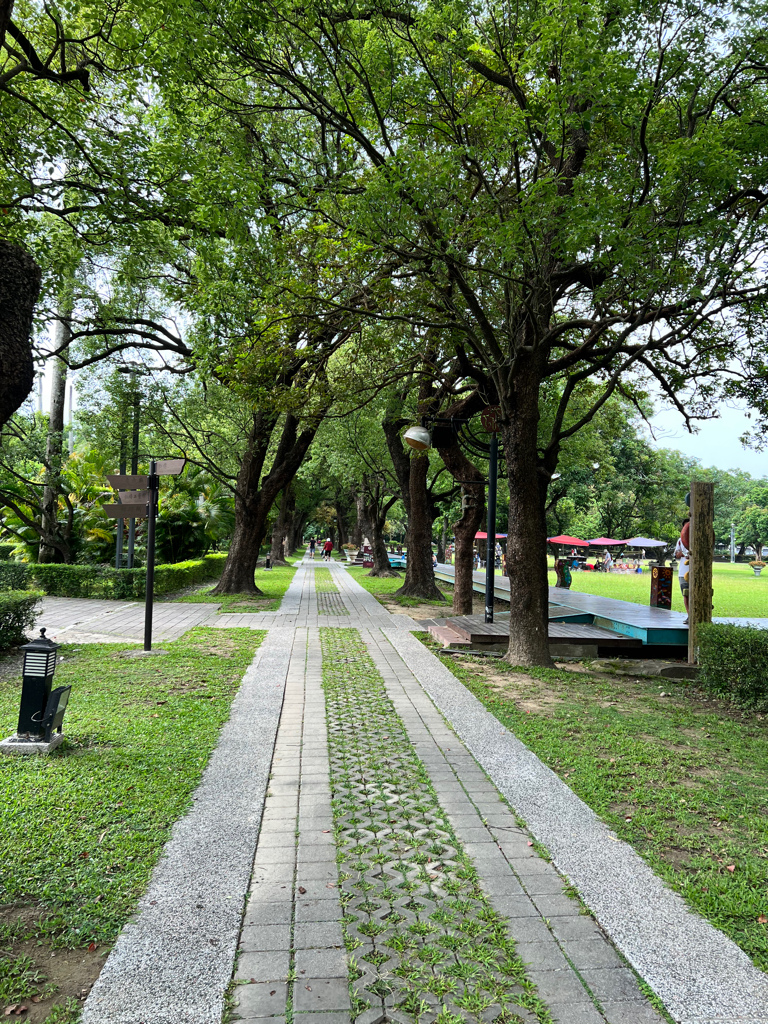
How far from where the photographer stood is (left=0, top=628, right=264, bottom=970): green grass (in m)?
2.93

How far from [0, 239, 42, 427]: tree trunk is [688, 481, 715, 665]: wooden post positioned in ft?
28.1

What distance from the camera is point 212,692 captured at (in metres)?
7.09

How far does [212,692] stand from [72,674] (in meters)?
2.01

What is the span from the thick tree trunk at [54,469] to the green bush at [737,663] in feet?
49.3

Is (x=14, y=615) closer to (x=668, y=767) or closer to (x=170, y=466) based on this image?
(x=170, y=466)

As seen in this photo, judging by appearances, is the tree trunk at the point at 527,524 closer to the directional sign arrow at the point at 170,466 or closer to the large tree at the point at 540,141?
the large tree at the point at 540,141

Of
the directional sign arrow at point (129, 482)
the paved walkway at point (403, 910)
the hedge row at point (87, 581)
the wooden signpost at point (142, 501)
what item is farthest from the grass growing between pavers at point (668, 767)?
the hedge row at point (87, 581)

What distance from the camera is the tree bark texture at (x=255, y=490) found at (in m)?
17.8

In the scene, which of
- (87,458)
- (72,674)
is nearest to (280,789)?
(72,674)

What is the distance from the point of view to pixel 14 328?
2951 mm

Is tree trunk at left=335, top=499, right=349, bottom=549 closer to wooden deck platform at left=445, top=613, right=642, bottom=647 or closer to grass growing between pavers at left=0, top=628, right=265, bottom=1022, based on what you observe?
wooden deck platform at left=445, top=613, right=642, bottom=647

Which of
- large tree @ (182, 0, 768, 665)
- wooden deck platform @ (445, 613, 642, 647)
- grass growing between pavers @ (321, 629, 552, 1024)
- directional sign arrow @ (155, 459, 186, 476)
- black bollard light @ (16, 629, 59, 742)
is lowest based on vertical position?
grass growing between pavers @ (321, 629, 552, 1024)

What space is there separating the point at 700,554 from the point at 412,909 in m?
7.71

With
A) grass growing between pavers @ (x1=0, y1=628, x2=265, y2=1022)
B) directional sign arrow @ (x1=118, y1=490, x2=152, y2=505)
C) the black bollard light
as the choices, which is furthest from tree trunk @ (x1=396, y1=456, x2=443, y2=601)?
the black bollard light
